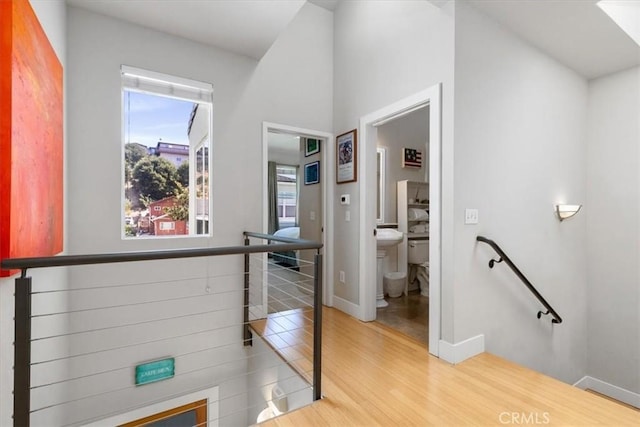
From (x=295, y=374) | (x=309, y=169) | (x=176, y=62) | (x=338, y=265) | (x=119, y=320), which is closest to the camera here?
(x=295, y=374)

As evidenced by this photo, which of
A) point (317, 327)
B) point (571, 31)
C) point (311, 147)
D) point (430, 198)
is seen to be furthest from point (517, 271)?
point (311, 147)

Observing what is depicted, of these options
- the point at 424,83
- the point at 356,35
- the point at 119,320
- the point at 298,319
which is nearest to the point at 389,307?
the point at 298,319

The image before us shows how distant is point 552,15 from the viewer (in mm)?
2361

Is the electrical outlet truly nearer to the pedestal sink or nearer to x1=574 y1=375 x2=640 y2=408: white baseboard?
the pedestal sink

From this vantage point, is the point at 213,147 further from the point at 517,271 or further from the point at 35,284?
the point at 517,271

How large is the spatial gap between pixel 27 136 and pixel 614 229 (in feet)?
16.6

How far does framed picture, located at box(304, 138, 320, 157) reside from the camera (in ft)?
14.2

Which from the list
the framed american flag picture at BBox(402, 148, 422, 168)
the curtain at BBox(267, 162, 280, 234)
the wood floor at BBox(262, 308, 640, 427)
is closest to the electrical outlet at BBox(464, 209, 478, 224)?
the wood floor at BBox(262, 308, 640, 427)

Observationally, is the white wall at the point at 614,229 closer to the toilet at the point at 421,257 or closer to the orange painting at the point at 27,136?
the toilet at the point at 421,257

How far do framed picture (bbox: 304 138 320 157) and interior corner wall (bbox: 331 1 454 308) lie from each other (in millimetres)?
762

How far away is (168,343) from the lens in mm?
2686

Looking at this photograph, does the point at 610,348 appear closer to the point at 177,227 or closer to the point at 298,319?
the point at 298,319

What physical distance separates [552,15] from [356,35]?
1.78 metres

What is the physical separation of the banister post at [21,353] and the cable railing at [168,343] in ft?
2.46
